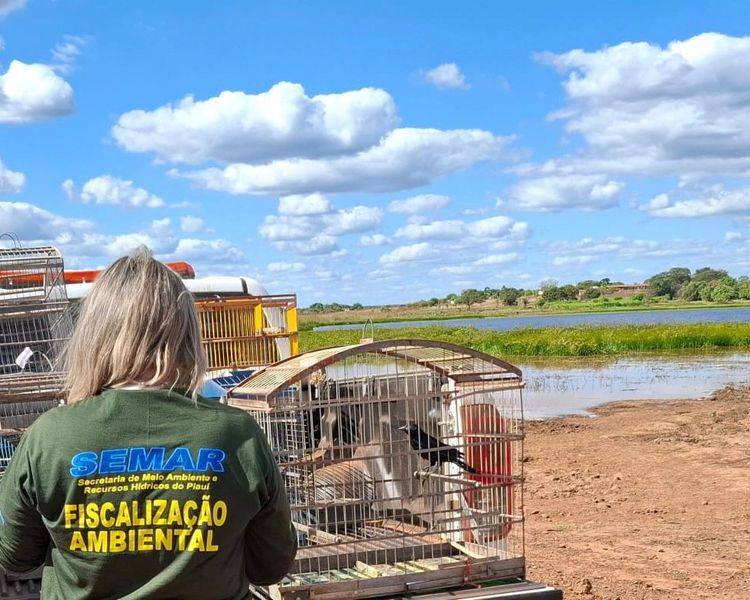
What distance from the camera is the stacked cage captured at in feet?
19.1

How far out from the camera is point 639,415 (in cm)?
1956

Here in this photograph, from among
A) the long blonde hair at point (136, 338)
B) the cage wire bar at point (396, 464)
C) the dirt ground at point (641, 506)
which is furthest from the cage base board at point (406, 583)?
the long blonde hair at point (136, 338)

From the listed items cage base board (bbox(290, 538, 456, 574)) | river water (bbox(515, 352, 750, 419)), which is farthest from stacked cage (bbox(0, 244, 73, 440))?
river water (bbox(515, 352, 750, 419))

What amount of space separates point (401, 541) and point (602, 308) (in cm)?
10649

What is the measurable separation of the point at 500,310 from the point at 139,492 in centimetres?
11801

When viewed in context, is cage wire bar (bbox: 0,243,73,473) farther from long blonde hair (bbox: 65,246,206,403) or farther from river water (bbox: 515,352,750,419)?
river water (bbox: 515,352,750,419)

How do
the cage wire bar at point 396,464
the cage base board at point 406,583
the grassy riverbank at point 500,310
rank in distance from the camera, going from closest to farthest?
the cage base board at point 406,583 → the cage wire bar at point 396,464 → the grassy riverbank at point 500,310

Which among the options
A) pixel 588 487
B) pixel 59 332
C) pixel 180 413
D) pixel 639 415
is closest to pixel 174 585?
pixel 180 413

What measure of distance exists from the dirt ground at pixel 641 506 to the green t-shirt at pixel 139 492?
6.01m

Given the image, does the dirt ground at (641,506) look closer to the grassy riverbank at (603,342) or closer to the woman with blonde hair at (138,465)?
the woman with blonde hair at (138,465)

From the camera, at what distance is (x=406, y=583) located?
211 inches

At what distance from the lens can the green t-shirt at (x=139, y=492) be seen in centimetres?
232

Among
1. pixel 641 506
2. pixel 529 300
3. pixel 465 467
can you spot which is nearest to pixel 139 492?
pixel 465 467

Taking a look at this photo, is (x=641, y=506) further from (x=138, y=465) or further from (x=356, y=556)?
(x=138, y=465)
